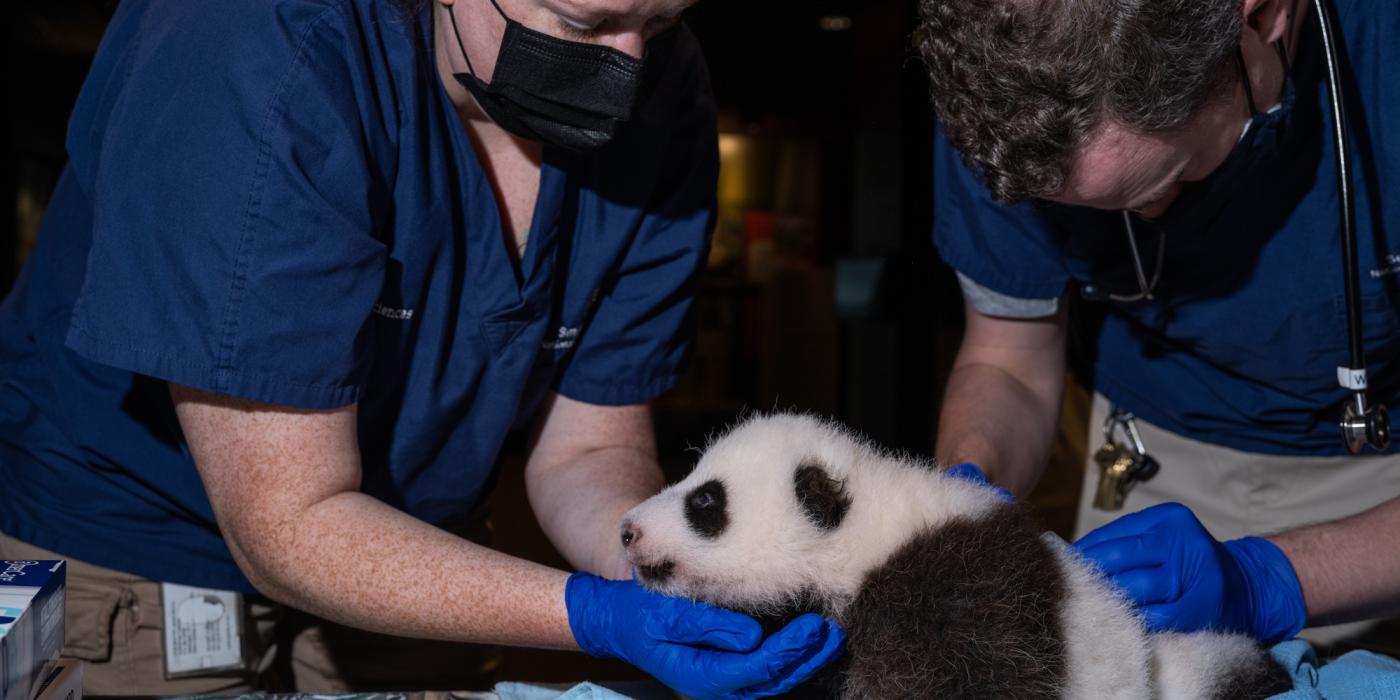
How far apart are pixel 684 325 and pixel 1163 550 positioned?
0.89 metres

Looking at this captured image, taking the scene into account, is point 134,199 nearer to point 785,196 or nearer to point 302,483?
point 302,483

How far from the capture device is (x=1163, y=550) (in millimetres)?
1552

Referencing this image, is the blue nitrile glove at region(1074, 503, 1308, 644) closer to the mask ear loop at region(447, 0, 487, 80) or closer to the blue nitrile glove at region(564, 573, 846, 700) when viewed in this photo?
the blue nitrile glove at region(564, 573, 846, 700)

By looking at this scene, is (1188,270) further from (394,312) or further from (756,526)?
(394,312)

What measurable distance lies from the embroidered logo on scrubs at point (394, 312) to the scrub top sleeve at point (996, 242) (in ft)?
3.22

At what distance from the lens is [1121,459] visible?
2.18m

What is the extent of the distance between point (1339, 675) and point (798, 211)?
15.4ft

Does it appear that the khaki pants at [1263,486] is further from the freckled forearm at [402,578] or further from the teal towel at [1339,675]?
the freckled forearm at [402,578]

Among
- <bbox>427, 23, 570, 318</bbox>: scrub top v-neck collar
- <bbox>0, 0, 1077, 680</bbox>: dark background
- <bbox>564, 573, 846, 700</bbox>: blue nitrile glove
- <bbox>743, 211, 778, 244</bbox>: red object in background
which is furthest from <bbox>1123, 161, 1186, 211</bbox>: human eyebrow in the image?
<bbox>743, 211, 778, 244</bbox>: red object in background

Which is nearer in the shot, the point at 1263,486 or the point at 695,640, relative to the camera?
the point at 695,640

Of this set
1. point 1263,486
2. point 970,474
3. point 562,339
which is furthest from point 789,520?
point 1263,486

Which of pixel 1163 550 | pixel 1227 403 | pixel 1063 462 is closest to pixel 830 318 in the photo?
pixel 1063 462

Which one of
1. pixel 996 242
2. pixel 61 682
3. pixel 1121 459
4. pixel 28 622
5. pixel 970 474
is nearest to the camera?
pixel 28 622

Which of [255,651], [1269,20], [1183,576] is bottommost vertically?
[255,651]
